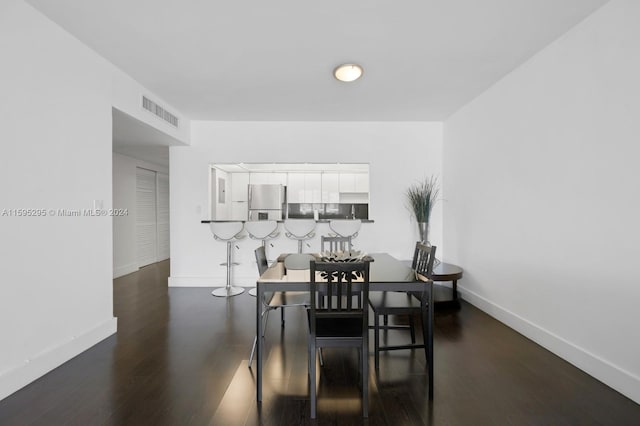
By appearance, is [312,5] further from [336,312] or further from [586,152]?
[586,152]

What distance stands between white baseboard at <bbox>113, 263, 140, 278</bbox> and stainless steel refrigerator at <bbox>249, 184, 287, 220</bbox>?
2533 millimetres

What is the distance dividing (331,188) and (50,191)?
495 centimetres

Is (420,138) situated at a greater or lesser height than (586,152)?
greater

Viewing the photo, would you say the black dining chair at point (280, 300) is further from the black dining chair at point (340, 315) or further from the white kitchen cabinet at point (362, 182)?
the white kitchen cabinet at point (362, 182)

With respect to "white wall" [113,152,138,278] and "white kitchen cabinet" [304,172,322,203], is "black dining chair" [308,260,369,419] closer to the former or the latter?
"white kitchen cabinet" [304,172,322,203]

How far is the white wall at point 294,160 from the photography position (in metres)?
4.59

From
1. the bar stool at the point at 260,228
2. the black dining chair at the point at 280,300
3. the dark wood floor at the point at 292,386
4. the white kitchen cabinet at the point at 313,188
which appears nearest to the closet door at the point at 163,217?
the white kitchen cabinet at the point at 313,188

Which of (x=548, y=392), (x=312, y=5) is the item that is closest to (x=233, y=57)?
(x=312, y=5)

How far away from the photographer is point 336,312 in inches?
70.4

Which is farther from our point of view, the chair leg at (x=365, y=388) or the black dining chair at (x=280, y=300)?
the black dining chair at (x=280, y=300)

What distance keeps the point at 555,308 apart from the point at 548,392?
0.83 m

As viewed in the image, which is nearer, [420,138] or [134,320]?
[134,320]

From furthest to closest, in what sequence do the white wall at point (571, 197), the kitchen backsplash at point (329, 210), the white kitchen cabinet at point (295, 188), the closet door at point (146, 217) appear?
1. the white kitchen cabinet at point (295, 188)
2. the kitchen backsplash at point (329, 210)
3. the closet door at point (146, 217)
4. the white wall at point (571, 197)

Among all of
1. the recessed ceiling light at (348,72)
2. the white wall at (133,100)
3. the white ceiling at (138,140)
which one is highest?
the recessed ceiling light at (348,72)
